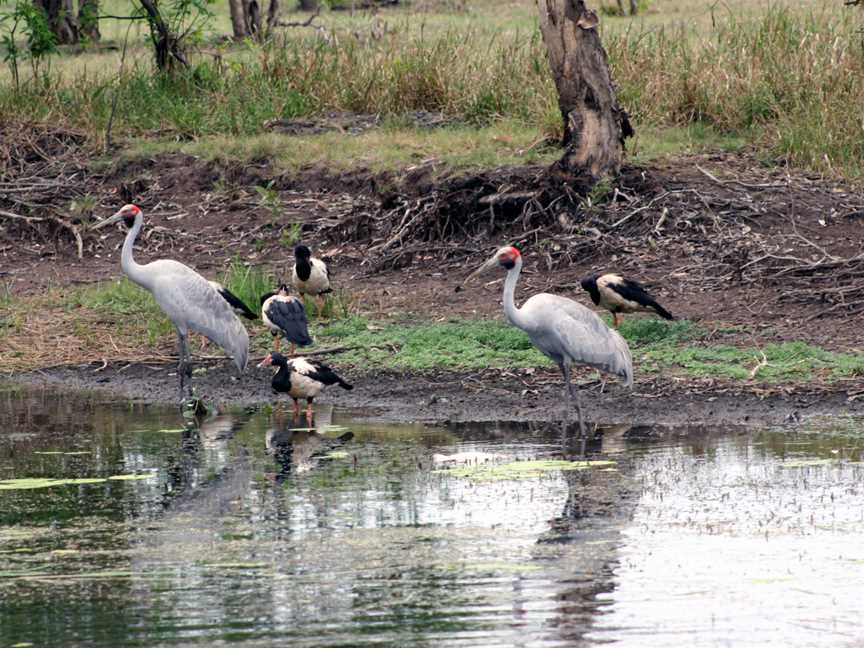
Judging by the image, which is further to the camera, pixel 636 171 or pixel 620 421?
pixel 636 171

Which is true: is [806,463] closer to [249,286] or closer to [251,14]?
[249,286]

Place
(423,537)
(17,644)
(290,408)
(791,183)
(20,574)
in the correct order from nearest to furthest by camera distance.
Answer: (17,644) → (20,574) → (423,537) → (290,408) → (791,183)

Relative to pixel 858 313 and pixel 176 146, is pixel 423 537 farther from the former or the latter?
pixel 176 146

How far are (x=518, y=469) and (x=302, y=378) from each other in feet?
7.57

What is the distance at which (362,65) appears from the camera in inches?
733

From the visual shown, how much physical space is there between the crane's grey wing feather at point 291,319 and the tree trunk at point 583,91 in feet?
12.6

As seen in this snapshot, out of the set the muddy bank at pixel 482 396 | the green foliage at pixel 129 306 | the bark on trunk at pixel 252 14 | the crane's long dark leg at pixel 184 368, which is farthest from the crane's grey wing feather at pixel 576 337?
the bark on trunk at pixel 252 14

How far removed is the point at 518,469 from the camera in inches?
346

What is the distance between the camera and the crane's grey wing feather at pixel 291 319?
11664 mm

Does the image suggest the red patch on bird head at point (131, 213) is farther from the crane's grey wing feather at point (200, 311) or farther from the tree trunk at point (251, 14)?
the tree trunk at point (251, 14)

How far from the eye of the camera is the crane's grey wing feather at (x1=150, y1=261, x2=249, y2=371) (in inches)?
455

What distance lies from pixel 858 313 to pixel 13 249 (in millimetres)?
8831

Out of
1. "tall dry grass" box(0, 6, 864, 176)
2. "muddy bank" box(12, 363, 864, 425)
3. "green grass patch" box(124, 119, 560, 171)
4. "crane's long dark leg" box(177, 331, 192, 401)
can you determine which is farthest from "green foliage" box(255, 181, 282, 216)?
"crane's long dark leg" box(177, 331, 192, 401)

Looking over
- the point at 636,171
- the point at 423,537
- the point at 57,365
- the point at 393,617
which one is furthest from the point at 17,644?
the point at 636,171
